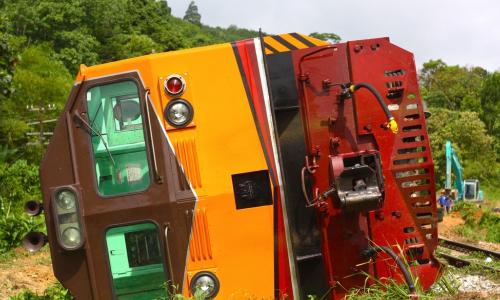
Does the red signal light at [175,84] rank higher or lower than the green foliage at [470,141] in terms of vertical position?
higher

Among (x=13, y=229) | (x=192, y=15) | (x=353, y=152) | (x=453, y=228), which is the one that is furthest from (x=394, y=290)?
(x=192, y=15)

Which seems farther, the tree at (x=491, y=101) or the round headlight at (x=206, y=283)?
the tree at (x=491, y=101)

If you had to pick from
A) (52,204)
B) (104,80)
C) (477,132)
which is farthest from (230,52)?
(477,132)

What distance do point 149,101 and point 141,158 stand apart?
42 cm

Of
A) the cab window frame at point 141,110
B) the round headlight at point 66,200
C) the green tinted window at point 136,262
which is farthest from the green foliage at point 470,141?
the round headlight at point 66,200

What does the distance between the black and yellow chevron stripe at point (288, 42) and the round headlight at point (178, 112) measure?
0.76m

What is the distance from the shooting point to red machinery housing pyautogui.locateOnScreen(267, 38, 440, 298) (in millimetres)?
4785

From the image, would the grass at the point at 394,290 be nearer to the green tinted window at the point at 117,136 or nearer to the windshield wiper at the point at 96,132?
the green tinted window at the point at 117,136

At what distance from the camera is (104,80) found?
189 inches

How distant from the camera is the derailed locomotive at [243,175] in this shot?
4.64 meters

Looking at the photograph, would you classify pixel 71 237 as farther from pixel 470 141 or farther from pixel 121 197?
pixel 470 141

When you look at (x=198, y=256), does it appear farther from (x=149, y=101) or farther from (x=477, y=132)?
(x=477, y=132)

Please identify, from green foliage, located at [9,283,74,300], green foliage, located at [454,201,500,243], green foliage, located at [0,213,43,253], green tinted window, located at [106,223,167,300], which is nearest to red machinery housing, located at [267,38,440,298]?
green tinted window, located at [106,223,167,300]

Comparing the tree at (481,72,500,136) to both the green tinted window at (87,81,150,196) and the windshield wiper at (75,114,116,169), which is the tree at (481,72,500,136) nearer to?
the green tinted window at (87,81,150,196)
